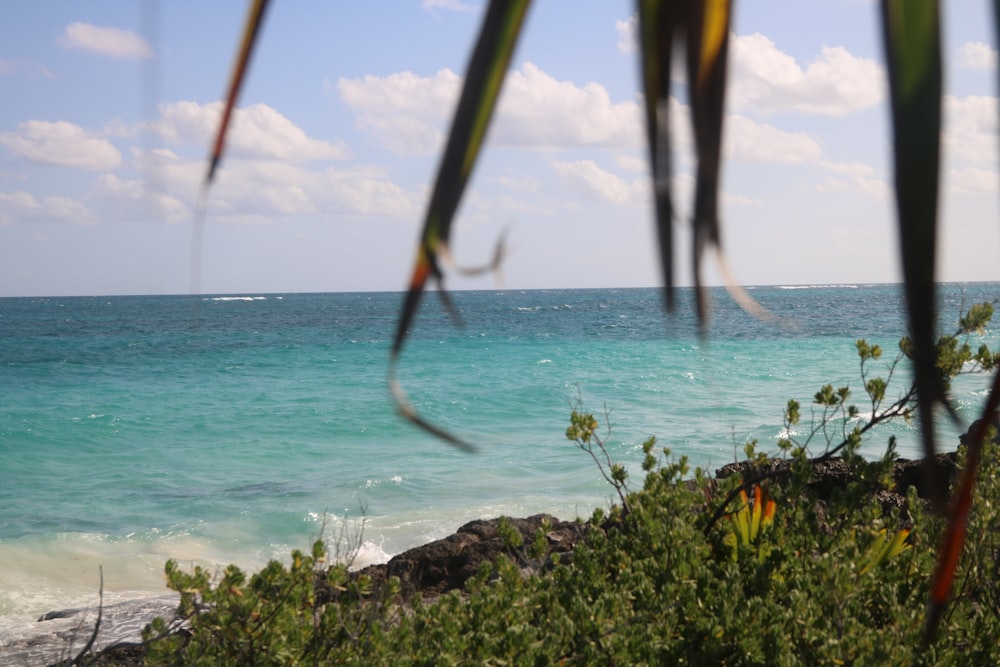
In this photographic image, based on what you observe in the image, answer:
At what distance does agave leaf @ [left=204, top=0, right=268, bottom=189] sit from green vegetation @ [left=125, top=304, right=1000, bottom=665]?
6.65 feet

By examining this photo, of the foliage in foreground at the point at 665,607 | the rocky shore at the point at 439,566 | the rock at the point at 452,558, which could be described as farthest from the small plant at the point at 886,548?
the rock at the point at 452,558

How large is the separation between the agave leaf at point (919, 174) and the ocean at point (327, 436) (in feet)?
0.10

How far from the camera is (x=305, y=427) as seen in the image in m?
14.3

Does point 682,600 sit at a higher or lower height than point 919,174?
lower

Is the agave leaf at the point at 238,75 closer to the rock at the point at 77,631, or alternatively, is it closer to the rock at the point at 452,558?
the rock at the point at 77,631

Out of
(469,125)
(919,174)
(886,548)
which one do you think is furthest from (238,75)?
(886,548)

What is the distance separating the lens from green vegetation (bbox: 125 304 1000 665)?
7.70 ft

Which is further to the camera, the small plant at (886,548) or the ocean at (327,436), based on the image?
the ocean at (327,436)

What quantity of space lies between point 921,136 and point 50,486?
38.9 feet

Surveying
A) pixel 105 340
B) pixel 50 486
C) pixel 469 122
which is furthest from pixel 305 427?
pixel 105 340

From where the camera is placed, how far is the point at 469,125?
387 mm

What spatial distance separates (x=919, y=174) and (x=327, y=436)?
13.6 m

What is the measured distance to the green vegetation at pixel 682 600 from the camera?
235 cm

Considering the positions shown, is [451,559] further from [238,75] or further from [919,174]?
[919,174]
